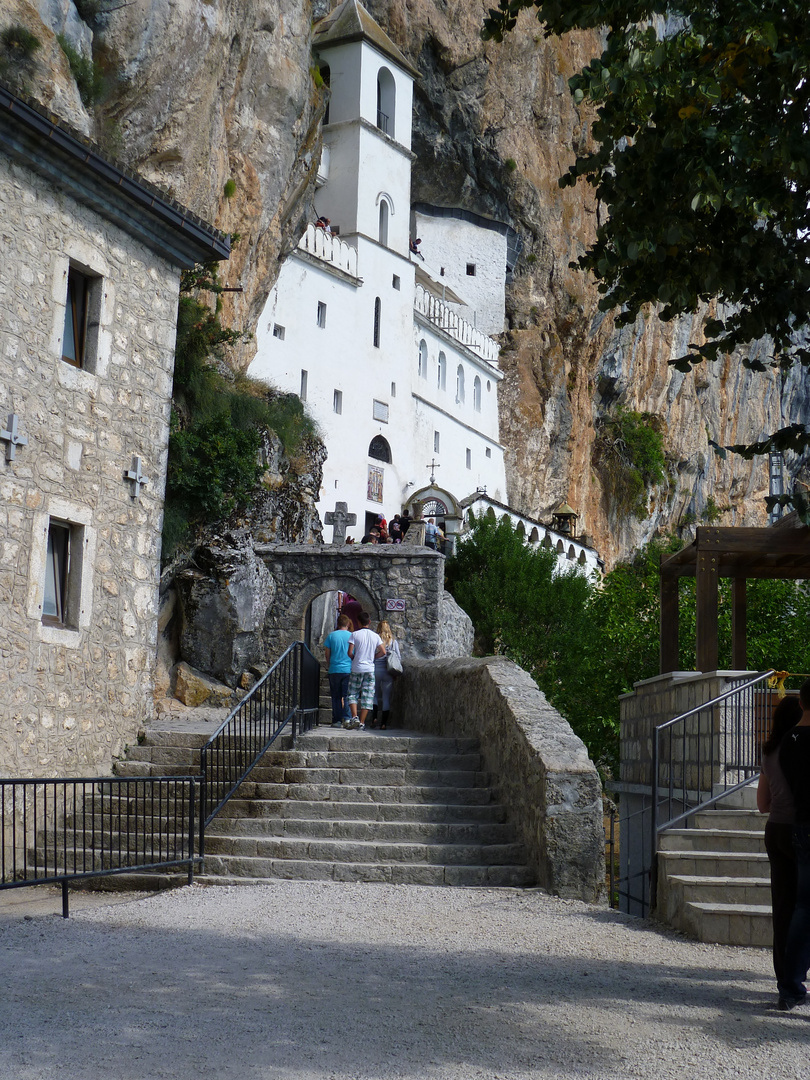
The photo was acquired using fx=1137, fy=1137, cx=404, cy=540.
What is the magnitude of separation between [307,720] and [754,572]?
16.3 ft

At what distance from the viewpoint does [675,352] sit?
55594mm

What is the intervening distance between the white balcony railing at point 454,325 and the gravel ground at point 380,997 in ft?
115

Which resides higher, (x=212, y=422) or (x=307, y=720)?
(x=212, y=422)

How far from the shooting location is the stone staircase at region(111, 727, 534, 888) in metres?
8.92

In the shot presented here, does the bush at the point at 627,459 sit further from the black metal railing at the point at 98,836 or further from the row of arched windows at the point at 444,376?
the black metal railing at the point at 98,836

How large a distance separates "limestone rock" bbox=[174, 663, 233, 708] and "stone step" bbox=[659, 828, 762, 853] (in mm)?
10999

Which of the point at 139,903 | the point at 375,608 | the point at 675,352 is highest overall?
the point at 675,352

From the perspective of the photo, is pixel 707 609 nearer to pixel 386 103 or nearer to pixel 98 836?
pixel 98 836

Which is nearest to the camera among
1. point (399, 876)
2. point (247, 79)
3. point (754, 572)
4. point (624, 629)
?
point (399, 876)

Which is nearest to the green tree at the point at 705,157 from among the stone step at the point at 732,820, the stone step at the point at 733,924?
the stone step at the point at 733,924

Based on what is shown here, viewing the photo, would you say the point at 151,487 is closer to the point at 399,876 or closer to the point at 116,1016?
the point at 399,876

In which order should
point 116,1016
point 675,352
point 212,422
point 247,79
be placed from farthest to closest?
1. point 675,352
2. point 247,79
3. point 212,422
4. point 116,1016

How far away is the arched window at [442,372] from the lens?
42.1 metres

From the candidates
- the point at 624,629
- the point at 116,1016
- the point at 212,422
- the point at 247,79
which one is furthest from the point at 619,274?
the point at 624,629
